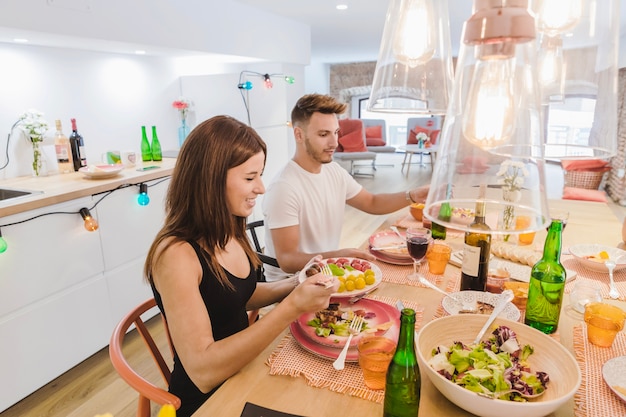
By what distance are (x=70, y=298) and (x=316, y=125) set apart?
159cm

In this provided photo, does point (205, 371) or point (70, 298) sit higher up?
point (205, 371)

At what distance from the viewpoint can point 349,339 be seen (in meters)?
0.96

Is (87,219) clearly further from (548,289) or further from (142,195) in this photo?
(548,289)

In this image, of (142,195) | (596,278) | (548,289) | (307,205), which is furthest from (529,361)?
(142,195)

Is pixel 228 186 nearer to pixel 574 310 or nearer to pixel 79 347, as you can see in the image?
pixel 574 310

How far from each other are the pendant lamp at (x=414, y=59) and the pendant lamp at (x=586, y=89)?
11.2 inches

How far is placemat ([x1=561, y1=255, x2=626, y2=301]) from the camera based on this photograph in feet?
4.33

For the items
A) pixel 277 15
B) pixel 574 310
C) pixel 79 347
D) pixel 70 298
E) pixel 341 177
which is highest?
pixel 277 15

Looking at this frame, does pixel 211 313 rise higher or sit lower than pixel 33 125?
lower

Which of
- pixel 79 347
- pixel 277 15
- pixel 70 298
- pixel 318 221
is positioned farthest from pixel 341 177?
pixel 277 15

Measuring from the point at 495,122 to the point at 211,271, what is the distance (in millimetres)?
810

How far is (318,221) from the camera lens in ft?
6.63

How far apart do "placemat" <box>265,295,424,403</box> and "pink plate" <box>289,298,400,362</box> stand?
1 cm

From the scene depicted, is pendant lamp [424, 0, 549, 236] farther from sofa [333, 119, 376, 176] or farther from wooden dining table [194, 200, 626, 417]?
sofa [333, 119, 376, 176]
